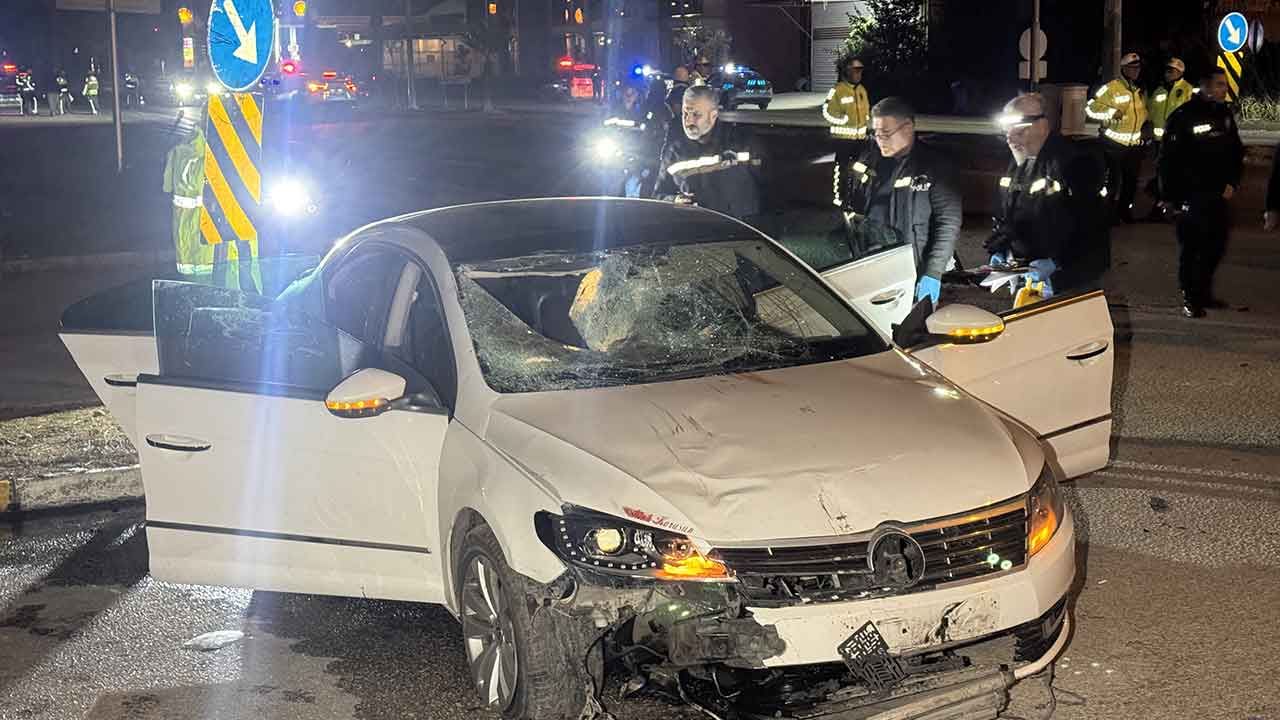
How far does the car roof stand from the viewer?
5.67 metres

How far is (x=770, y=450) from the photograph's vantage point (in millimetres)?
4566

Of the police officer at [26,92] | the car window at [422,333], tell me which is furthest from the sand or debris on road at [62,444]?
the police officer at [26,92]

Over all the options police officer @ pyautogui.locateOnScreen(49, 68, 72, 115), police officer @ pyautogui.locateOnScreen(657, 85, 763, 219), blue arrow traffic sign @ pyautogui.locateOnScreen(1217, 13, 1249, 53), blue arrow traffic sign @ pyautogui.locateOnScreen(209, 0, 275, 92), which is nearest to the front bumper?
police officer @ pyautogui.locateOnScreen(657, 85, 763, 219)

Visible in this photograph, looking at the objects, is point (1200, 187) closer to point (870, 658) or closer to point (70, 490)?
point (70, 490)

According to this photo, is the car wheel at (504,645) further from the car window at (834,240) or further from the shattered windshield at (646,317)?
the car window at (834,240)

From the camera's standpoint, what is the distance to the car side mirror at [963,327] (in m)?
5.72

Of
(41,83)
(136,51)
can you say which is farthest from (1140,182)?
(136,51)

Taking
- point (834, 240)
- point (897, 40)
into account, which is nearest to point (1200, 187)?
point (834, 240)

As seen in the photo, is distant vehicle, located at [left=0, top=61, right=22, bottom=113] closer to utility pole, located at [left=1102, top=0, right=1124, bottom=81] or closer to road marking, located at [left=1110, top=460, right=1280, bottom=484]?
utility pole, located at [left=1102, top=0, right=1124, bottom=81]

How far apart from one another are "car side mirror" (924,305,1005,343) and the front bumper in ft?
4.17

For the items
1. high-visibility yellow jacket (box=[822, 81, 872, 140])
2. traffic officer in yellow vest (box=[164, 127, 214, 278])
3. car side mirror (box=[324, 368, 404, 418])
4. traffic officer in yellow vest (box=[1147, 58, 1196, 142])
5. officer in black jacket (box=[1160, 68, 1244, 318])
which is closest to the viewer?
car side mirror (box=[324, 368, 404, 418])

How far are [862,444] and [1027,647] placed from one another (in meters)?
0.71

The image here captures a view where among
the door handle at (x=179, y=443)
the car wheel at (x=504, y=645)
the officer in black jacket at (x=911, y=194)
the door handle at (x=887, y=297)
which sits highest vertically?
the officer in black jacket at (x=911, y=194)

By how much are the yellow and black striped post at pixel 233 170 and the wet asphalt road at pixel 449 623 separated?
426 cm
